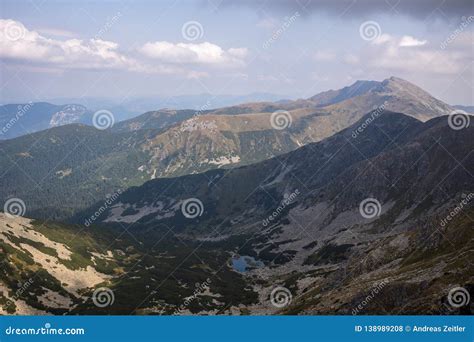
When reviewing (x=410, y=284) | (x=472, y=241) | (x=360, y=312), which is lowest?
(x=360, y=312)

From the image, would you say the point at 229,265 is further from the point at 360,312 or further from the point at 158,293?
the point at 360,312

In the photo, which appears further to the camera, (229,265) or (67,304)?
(229,265)

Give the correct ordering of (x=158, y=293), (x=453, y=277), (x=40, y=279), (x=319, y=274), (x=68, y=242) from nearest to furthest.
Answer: (x=453, y=277), (x=40, y=279), (x=158, y=293), (x=319, y=274), (x=68, y=242)

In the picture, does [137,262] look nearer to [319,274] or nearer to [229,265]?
[229,265]

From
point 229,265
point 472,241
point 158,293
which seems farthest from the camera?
point 229,265

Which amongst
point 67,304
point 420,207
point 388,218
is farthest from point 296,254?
point 67,304

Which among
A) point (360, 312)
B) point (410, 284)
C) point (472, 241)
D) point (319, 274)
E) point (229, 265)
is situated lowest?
point (229, 265)

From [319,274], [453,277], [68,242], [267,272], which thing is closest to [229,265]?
[267,272]

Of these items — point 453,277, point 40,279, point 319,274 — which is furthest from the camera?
point 319,274

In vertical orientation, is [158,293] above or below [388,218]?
below
